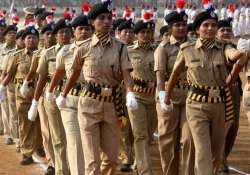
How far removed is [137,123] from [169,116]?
2.24 ft

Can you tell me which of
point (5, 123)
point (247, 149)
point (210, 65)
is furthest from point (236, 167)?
point (5, 123)

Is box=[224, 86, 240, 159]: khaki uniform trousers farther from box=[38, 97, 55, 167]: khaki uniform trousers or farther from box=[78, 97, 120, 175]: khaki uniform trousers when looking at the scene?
box=[78, 97, 120, 175]: khaki uniform trousers

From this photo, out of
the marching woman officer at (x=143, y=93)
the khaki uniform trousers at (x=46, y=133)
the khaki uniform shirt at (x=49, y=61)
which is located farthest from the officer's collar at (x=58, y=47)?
the marching woman officer at (x=143, y=93)

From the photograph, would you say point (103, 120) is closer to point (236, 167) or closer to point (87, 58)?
point (87, 58)

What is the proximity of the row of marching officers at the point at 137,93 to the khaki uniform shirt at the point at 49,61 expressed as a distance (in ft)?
0.04

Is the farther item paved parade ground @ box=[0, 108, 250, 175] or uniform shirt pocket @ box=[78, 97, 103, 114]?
paved parade ground @ box=[0, 108, 250, 175]

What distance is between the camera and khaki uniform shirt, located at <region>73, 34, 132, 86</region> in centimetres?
739

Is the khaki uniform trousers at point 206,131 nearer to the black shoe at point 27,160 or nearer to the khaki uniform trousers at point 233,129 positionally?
the khaki uniform trousers at point 233,129

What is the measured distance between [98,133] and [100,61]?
0.77m

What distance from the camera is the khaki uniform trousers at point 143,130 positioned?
895 centimetres

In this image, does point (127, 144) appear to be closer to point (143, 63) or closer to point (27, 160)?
point (143, 63)

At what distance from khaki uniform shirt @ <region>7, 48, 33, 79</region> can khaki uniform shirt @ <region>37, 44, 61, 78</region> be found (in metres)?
1.86

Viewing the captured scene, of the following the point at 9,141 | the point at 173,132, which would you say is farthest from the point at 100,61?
the point at 9,141

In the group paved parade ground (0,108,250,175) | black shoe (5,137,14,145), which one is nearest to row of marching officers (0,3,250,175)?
paved parade ground (0,108,250,175)
